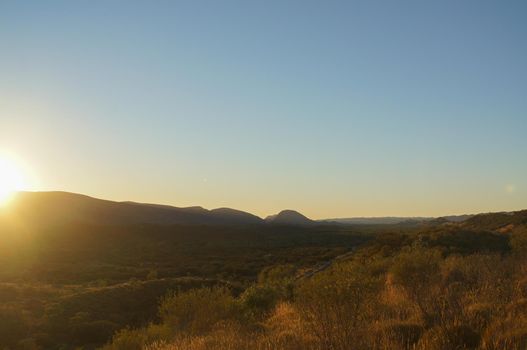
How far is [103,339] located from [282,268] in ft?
69.7

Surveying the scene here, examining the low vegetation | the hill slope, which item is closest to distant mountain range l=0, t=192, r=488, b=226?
the hill slope

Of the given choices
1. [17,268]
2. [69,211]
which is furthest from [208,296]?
[69,211]

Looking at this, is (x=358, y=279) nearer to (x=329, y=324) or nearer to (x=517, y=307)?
(x=329, y=324)

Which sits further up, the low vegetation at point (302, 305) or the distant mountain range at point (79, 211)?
the distant mountain range at point (79, 211)

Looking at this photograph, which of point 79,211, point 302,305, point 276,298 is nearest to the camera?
point 302,305

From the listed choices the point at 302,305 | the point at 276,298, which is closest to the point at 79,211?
the point at 276,298

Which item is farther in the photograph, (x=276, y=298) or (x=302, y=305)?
(x=276, y=298)

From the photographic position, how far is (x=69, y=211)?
142 metres

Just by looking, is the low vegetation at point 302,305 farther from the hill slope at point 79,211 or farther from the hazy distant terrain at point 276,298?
A: the hill slope at point 79,211

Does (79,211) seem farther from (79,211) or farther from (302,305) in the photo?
(302,305)

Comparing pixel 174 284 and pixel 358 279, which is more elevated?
pixel 358 279

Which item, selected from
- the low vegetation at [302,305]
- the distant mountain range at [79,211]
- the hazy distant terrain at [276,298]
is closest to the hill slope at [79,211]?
the distant mountain range at [79,211]

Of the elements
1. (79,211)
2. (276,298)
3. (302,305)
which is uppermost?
(79,211)

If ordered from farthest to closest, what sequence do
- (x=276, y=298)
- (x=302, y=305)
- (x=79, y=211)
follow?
1. (x=79, y=211)
2. (x=276, y=298)
3. (x=302, y=305)
